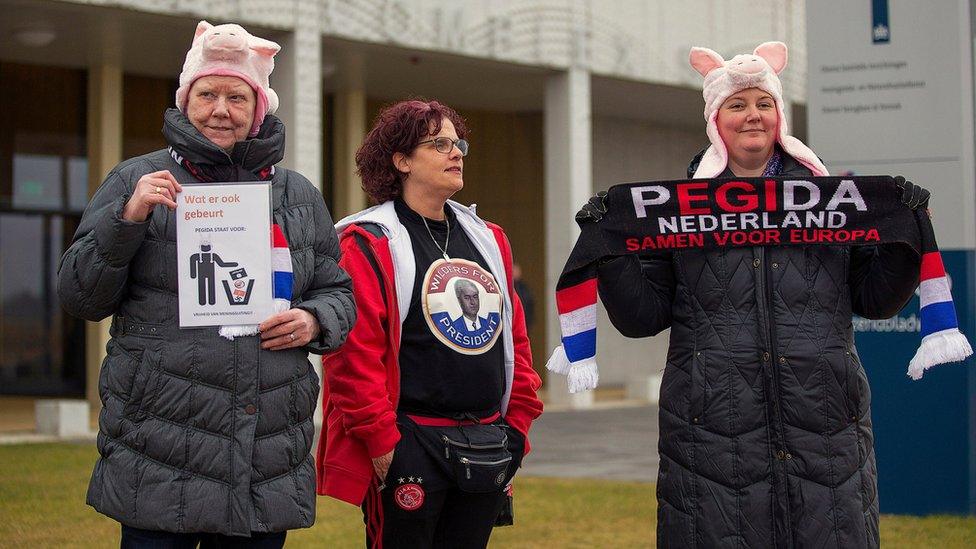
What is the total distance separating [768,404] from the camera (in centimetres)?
379

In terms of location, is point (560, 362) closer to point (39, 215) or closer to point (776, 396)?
point (776, 396)

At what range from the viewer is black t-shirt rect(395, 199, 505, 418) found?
4.27 m

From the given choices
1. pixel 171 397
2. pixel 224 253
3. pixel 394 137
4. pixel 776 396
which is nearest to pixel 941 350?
pixel 776 396

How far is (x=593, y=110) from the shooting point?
23.6 meters

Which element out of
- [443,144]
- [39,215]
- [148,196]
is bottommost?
[148,196]

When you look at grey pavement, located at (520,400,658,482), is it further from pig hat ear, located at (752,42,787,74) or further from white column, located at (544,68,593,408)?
pig hat ear, located at (752,42,787,74)

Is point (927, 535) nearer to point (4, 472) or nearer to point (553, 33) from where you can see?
point (4, 472)

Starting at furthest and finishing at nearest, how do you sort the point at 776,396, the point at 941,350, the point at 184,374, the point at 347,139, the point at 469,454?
the point at 347,139
the point at 469,454
the point at 941,350
the point at 776,396
the point at 184,374

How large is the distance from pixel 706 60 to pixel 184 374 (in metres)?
1.96

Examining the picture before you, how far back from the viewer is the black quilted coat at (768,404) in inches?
148

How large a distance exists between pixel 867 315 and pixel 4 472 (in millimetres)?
8918

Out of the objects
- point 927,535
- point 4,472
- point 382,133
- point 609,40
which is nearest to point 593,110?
point 609,40

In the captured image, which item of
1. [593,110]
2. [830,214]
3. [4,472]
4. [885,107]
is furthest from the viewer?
[593,110]

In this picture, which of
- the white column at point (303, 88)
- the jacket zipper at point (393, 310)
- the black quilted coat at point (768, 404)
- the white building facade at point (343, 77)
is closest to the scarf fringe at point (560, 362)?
the black quilted coat at point (768, 404)
